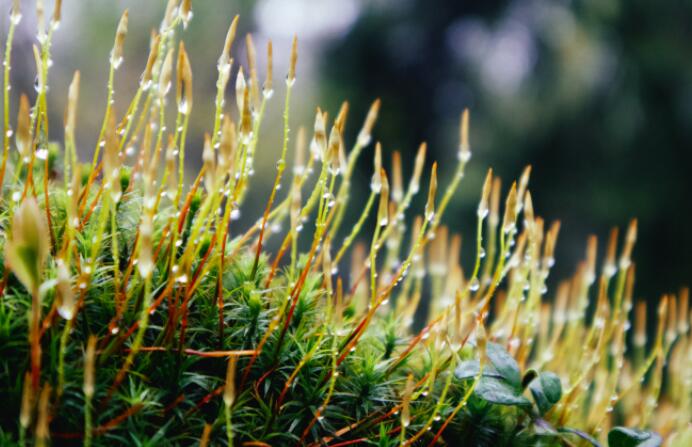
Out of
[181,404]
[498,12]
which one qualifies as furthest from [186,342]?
[498,12]

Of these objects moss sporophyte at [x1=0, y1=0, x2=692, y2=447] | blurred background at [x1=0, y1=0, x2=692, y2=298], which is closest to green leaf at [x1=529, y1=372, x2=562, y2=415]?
moss sporophyte at [x1=0, y1=0, x2=692, y2=447]

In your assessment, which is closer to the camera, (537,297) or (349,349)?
(349,349)

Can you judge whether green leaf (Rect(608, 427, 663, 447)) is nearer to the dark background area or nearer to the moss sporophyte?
the moss sporophyte

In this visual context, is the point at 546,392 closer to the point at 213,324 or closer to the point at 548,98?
the point at 213,324

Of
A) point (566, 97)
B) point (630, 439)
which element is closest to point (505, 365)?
point (630, 439)

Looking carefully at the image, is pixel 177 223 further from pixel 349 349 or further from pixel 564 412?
pixel 564 412

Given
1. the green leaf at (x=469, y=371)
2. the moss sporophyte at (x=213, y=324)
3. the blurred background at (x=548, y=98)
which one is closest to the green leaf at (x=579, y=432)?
the moss sporophyte at (x=213, y=324)

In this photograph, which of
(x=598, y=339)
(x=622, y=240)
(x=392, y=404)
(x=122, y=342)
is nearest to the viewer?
(x=122, y=342)
